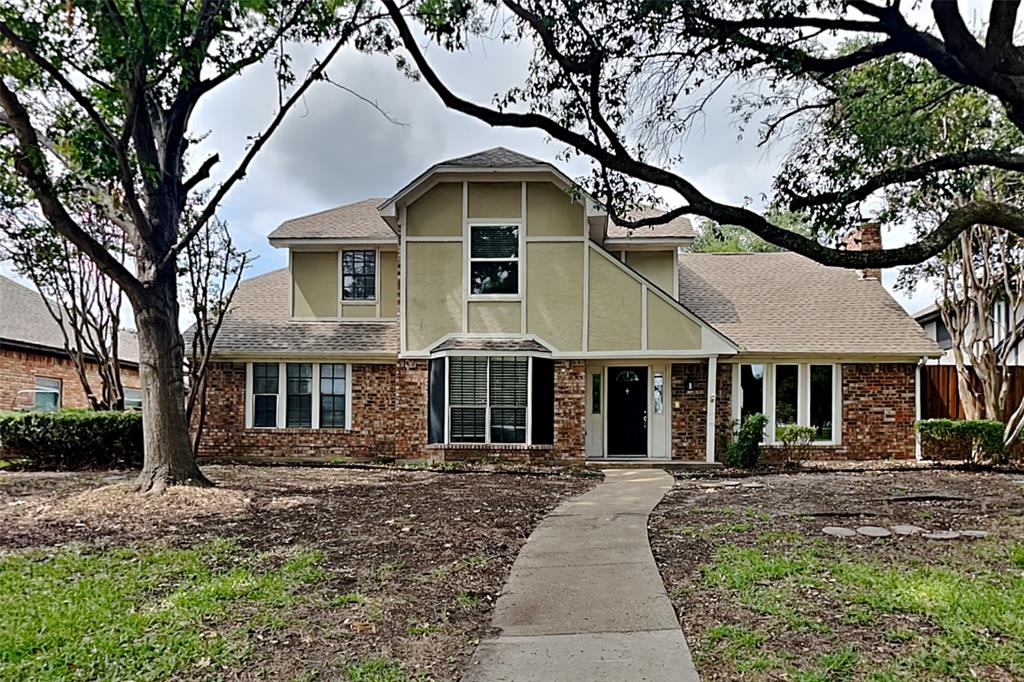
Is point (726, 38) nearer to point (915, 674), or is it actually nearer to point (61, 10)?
point (915, 674)

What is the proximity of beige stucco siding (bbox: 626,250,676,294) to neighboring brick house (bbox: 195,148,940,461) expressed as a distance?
1.9 inches

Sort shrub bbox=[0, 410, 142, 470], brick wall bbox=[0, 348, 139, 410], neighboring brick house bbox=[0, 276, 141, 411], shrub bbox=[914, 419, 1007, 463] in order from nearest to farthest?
shrub bbox=[0, 410, 142, 470] < shrub bbox=[914, 419, 1007, 463] < brick wall bbox=[0, 348, 139, 410] < neighboring brick house bbox=[0, 276, 141, 411]

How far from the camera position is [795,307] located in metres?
17.4

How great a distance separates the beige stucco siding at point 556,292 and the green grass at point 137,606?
30.1ft

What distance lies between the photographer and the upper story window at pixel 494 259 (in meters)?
15.1

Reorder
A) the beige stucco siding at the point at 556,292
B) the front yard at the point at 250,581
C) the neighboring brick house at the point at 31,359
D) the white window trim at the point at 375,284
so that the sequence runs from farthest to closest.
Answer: the neighboring brick house at the point at 31,359 → the white window trim at the point at 375,284 → the beige stucco siding at the point at 556,292 → the front yard at the point at 250,581

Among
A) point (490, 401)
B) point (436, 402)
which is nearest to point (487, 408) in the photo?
point (490, 401)

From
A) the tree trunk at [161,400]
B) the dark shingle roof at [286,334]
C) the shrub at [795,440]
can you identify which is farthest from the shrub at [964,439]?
the tree trunk at [161,400]

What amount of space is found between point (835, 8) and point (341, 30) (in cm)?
682

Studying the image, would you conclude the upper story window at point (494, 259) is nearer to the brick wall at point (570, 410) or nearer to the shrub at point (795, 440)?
the brick wall at point (570, 410)

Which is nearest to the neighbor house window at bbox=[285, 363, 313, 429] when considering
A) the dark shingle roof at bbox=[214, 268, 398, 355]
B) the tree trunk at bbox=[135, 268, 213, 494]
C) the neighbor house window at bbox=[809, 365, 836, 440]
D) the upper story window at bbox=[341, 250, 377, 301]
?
the dark shingle roof at bbox=[214, 268, 398, 355]

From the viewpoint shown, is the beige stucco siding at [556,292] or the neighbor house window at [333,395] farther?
the neighbor house window at [333,395]

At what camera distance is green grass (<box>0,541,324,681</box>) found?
4.05 m

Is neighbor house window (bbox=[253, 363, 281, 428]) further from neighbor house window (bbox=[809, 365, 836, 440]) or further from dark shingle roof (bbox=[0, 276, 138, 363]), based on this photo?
neighbor house window (bbox=[809, 365, 836, 440])
